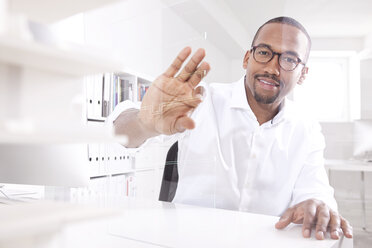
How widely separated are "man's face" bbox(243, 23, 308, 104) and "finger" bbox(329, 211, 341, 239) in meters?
0.40

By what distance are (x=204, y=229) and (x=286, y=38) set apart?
694 mm

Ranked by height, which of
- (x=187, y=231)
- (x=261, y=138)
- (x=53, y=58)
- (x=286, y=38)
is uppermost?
(x=286, y=38)

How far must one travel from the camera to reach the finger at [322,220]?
1.03 metres

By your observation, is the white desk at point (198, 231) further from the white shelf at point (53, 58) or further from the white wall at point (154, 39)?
the white shelf at point (53, 58)

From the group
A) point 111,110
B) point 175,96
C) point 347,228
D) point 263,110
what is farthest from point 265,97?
point 111,110

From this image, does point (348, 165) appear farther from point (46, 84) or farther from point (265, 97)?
point (46, 84)

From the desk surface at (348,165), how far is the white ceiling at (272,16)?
15.4 inches

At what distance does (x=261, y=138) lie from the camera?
1.13 metres

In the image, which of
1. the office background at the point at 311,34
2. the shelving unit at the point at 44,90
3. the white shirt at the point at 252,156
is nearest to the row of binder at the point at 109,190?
the office background at the point at 311,34

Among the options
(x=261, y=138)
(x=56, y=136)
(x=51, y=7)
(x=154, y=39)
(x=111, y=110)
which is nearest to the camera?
(x=56, y=136)

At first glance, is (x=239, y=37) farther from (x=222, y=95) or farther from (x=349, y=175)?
(x=349, y=175)

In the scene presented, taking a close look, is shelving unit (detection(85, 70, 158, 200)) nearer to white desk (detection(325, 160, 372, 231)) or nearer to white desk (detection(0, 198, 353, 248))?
white desk (detection(0, 198, 353, 248))

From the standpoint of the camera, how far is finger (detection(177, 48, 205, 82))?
4.15ft

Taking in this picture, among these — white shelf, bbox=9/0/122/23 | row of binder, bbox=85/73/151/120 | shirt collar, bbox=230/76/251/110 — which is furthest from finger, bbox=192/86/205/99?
white shelf, bbox=9/0/122/23
